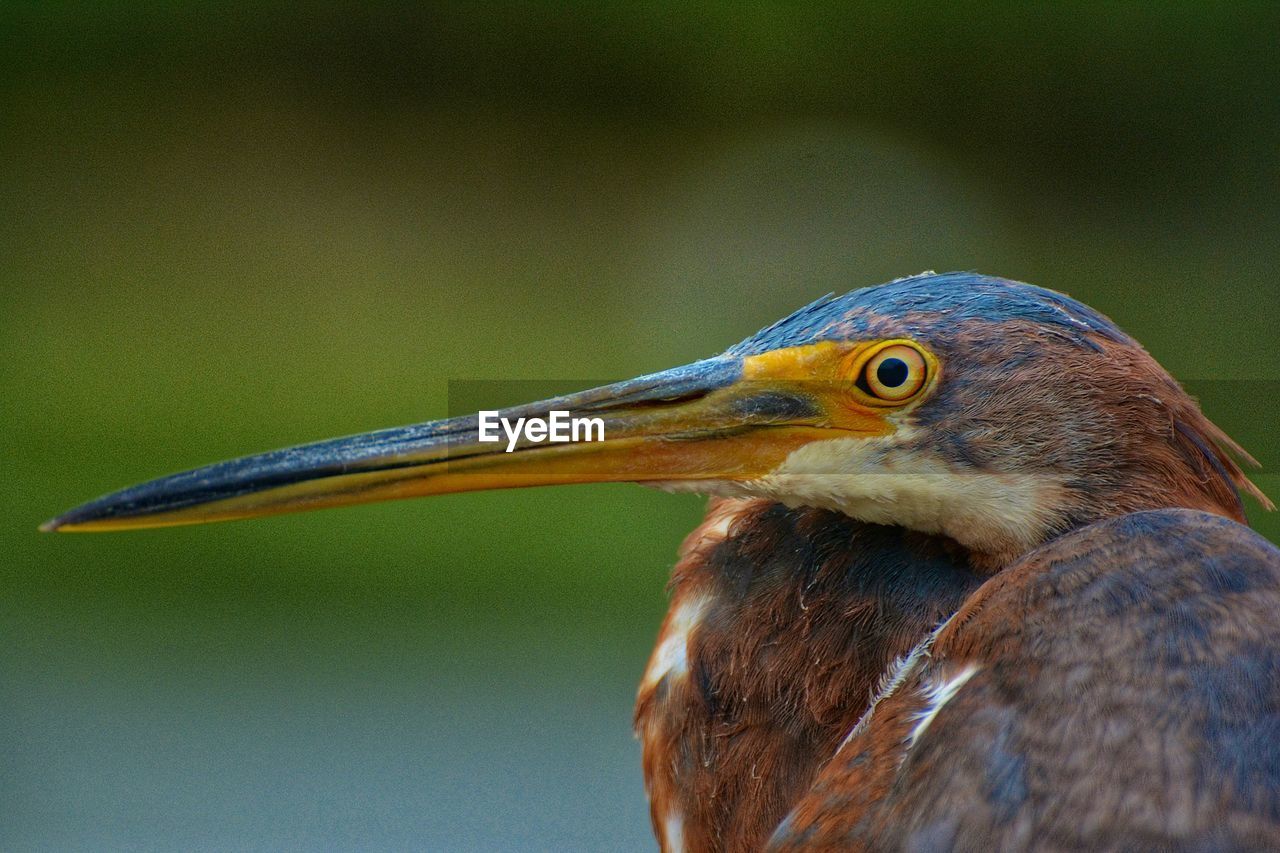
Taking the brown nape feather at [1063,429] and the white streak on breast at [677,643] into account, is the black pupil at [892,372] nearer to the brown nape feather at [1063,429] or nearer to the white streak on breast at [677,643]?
the brown nape feather at [1063,429]

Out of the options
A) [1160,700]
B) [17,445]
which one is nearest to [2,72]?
[17,445]

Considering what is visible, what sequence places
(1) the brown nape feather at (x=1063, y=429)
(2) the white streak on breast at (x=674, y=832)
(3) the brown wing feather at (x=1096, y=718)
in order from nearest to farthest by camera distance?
(3) the brown wing feather at (x=1096, y=718) → (1) the brown nape feather at (x=1063, y=429) → (2) the white streak on breast at (x=674, y=832)

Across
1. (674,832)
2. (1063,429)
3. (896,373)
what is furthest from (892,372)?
(674,832)

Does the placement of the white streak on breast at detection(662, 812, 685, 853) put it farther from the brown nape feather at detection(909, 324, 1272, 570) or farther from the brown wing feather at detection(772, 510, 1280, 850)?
the brown nape feather at detection(909, 324, 1272, 570)

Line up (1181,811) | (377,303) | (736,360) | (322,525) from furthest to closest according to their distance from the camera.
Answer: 1. (377,303)
2. (322,525)
3. (736,360)
4. (1181,811)

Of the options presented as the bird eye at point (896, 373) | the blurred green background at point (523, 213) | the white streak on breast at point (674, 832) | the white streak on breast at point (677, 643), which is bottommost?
the white streak on breast at point (674, 832)

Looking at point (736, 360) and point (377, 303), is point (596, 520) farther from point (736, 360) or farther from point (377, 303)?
point (736, 360)

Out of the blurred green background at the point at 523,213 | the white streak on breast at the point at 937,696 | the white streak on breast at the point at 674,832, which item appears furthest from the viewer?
the blurred green background at the point at 523,213

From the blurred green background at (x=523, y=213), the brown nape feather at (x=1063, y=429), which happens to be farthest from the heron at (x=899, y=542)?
the blurred green background at (x=523, y=213)
